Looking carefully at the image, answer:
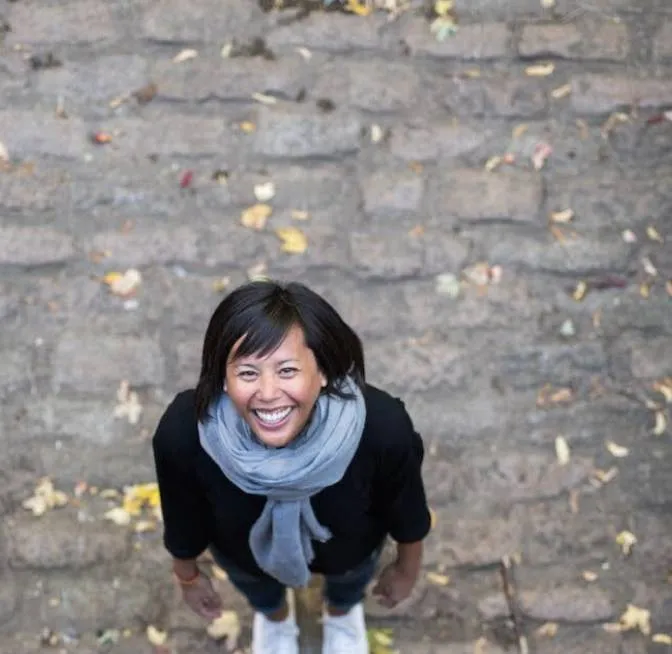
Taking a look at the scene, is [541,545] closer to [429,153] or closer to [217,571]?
[217,571]

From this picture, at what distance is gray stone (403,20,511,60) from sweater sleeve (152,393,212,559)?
2.28 m

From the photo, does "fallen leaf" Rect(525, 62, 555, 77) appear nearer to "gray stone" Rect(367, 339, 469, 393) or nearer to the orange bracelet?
"gray stone" Rect(367, 339, 469, 393)

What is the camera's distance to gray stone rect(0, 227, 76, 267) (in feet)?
10.6

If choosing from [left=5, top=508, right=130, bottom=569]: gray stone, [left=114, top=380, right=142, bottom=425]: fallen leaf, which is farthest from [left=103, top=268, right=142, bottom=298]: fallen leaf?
[left=5, top=508, right=130, bottom=569]: gray stone

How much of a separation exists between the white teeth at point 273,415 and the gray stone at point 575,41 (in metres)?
2.47

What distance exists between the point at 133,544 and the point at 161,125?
1.60m

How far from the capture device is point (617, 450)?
3045mm

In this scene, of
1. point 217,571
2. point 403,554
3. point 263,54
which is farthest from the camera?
point 263,54

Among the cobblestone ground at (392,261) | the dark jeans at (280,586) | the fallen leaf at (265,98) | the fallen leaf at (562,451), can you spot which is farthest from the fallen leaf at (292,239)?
the dark jeans at (280,586)

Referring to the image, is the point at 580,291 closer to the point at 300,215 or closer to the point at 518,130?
the point at 518,130

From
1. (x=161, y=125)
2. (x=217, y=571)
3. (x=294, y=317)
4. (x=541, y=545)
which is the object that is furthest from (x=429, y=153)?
(x=294, y=317)

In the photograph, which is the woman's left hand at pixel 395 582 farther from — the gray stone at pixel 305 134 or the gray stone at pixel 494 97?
the gray stone at pixel 494 97

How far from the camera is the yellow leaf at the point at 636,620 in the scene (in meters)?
2.78

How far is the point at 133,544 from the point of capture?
113 inches
